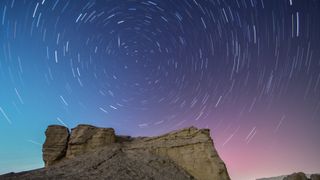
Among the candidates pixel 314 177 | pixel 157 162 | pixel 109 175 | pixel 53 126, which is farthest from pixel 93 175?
pixel 314 177

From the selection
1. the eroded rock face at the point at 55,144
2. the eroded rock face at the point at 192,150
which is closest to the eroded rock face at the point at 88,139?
the eroded rock face at the point at 55,144

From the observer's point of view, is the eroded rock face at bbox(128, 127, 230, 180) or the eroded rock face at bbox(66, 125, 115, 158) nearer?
the eroded rock face at bbox(128, 127, 230, 180)

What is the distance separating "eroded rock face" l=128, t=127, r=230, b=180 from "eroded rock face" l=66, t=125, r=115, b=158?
481 cm

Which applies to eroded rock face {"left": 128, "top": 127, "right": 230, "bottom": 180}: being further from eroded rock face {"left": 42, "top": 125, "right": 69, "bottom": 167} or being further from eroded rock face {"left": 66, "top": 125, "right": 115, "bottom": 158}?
eroded rock face {"left": 42, "top": 125, "right": 69, "bottom": 167}

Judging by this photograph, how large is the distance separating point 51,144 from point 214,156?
2755cm

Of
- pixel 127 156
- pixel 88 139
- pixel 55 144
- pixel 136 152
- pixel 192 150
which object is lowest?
pixel 192 150

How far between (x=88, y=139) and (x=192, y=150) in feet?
57.8

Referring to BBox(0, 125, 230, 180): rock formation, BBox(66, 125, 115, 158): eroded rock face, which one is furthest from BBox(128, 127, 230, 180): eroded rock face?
BBox(66, 125, 115, 158): eroded rock face

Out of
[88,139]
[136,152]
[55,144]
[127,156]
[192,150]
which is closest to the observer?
[192,150]

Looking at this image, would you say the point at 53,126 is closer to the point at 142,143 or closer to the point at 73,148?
the point at 73,148

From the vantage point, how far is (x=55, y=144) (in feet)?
151

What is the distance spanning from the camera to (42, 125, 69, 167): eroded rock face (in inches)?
1758

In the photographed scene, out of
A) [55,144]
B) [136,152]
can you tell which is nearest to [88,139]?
[55,144]

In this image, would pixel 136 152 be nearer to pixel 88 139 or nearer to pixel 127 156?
pixel 127 156
